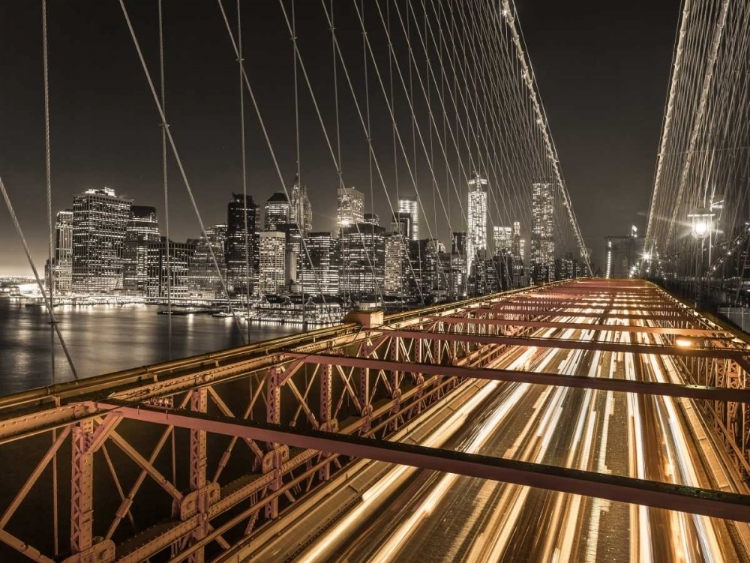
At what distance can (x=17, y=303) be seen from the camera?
310 ft

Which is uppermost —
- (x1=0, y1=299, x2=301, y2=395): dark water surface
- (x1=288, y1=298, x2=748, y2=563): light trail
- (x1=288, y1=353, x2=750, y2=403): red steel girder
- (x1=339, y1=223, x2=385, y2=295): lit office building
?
(x1=339, y1=223, x2=385, y2=295): lit office building

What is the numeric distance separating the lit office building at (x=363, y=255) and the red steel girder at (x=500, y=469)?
8547 millimetres

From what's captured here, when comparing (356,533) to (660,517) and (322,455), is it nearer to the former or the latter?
(322,455)

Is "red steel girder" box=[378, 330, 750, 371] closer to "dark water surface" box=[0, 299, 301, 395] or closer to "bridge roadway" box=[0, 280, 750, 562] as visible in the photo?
"bridge roadway" box=[0, 280, 750, 562]

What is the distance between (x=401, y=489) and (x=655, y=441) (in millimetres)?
4552

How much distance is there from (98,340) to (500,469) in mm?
62156

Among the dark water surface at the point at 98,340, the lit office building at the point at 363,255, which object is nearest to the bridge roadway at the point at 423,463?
the lit office building at the point at 363,255

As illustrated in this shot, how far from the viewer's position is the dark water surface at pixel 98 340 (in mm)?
43000

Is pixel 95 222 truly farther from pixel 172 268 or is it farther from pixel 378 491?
pixel 172 268

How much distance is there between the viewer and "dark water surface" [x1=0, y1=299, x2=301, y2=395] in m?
43.0

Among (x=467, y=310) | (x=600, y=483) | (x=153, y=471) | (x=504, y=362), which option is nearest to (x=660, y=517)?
(x=600, y=483)

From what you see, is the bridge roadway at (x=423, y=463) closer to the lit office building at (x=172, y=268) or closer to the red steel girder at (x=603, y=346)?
the red steel girder at (x=603, y=346)

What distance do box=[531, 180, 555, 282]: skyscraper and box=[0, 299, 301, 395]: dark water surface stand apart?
38045mm

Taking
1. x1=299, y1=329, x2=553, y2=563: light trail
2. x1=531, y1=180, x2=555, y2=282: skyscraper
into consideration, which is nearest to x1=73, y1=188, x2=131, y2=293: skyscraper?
x1=299, y1=329, x2=553, y2=563: light trail
